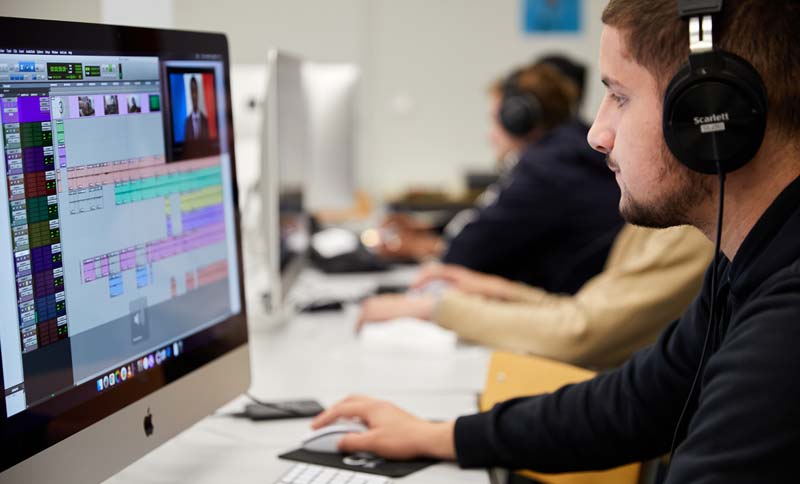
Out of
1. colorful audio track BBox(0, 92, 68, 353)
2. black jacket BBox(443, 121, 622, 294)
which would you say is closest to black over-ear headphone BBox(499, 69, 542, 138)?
black jacket BBox(443, 121, 622, 294)

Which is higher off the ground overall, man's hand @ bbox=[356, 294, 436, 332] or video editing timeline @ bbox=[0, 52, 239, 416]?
video editing timeline @ bbox=[0, 52, 239, 416]

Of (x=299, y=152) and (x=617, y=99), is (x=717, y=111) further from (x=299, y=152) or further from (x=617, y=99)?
(x=299, y=152)

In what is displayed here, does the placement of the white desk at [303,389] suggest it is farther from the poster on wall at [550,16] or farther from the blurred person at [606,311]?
the poster on wall at [550,16]

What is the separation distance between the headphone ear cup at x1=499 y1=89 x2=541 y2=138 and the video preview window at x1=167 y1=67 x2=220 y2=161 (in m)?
1.47

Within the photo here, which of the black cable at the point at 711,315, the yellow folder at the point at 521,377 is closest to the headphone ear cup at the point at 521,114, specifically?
the yellow folder at the point at 521,377

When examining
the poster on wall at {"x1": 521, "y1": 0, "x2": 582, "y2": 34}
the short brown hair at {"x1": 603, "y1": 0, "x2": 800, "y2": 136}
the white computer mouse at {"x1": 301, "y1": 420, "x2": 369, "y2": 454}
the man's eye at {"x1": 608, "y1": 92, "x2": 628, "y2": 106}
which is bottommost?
the white computer mouse at {"x1": 301, "y1": 420, "x2": 369, "y2": 454}

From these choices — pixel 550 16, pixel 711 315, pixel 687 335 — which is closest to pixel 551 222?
pixel 687 335

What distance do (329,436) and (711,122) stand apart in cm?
62

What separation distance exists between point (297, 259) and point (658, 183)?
51.2 inches

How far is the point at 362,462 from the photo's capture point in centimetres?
107

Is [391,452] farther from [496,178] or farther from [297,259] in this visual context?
[496,178]

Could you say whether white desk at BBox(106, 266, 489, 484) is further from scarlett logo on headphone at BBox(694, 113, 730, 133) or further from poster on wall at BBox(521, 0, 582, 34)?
poster on wall at BBox(521, 0, 582, 34)

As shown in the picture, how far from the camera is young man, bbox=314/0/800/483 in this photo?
26.6 inches

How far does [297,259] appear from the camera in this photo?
2055 millimetres
